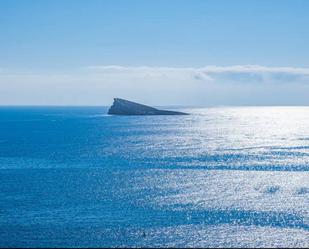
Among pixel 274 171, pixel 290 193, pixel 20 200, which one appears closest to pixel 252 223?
pixel 290 193

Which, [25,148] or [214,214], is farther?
[25,148]

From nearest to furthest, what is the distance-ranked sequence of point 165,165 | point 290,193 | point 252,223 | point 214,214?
point 252,223, point 214,214, point 290,193, point 165,165

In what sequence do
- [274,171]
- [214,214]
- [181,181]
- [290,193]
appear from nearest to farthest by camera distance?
[214,214]
[290,193]
[181,181]
[274,171]

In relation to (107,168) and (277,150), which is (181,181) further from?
(277,150)

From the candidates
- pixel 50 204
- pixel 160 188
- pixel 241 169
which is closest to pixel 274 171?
pixel 241 169

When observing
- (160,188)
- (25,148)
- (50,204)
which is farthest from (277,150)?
(50,204)

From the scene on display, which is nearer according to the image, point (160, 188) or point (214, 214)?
point (214, 214)

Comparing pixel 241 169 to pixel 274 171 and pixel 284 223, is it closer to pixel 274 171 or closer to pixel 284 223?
pixel 274 171

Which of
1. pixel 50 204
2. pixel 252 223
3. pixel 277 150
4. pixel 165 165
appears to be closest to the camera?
pixel 252 223

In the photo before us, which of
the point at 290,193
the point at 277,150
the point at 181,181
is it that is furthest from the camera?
the point at 277,150
